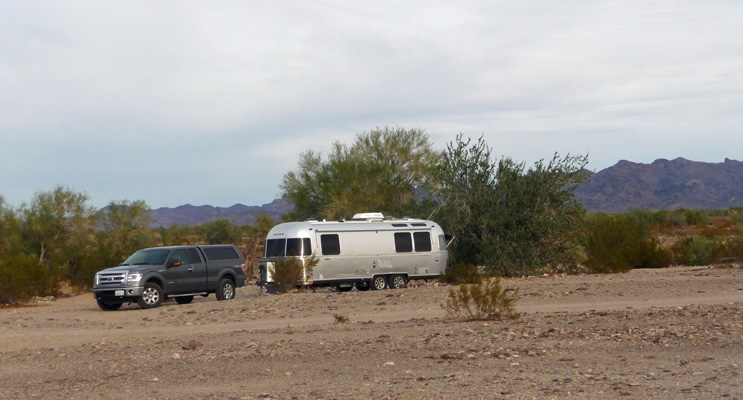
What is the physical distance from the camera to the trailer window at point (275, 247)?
23141 millimetres

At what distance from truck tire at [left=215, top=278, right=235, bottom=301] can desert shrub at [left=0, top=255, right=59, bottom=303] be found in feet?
19.2

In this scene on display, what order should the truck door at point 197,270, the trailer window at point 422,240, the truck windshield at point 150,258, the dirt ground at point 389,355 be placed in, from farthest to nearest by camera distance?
the trailer window at point 422,240 < the truck door at point 197,270 < the truck windshield at point 150,258 < the dirt ground at point 389,355

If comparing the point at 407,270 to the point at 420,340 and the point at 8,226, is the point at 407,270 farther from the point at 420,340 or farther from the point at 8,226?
the point at 8,226

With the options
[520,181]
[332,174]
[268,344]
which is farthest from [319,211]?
[268,344]

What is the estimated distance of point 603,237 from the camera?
30203mm

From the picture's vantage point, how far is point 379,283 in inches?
961

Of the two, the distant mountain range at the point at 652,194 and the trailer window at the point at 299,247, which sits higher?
the distant mountain range at the point at 652,194

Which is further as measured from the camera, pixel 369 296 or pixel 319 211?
pixel 319 211

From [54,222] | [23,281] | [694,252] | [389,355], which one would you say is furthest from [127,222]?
[389,355]

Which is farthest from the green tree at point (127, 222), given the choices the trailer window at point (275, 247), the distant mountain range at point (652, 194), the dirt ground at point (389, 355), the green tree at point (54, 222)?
the distant mountain range at point (652, 194)

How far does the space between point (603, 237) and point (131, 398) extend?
2512cm

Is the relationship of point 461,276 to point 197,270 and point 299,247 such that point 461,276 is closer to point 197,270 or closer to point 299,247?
point 299,247

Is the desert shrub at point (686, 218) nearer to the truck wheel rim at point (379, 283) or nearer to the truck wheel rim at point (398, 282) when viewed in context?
the truck wheel rim at point (398, 282)

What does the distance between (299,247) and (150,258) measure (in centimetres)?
428
